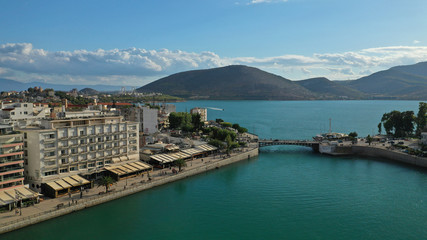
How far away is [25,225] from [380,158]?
201ft

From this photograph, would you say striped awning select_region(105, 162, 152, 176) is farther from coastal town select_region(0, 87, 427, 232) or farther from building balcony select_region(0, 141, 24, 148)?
building balcony select_region(0, 141, 24, 148)

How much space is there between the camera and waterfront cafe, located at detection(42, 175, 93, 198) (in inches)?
1398

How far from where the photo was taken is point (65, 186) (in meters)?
36.1

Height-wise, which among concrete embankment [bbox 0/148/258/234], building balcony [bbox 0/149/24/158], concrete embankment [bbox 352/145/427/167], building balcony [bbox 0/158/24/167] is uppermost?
building balcony [bbox 0/149/24/158]

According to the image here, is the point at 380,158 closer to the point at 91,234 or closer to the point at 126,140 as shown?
the point at 126,140

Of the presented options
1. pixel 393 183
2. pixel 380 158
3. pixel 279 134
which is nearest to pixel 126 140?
pixel 393 183

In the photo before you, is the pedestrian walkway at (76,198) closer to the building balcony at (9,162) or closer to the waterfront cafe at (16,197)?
the waterfront cafe at (16,197)

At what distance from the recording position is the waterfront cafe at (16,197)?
1224 inches

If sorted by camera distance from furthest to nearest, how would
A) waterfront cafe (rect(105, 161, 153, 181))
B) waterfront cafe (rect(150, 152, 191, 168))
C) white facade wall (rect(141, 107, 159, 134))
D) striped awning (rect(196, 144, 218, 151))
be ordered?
white facade wall (rect(141, 107, 159, 134)) → striped awning (rect(196, 144, 218, 151)) → waterfront cafe (rect(150, 152, 191, 168)) → waterfront cafe (rect(105, 161, 153, 181))

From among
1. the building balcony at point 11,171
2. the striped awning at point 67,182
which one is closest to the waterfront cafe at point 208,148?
the striped awning at point 67,182

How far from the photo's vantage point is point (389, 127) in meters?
82.5

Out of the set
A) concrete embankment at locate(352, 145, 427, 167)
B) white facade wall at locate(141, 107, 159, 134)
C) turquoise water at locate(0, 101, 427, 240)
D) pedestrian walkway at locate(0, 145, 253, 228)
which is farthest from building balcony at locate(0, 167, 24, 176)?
concrete embankment at locate(352, 145, 427, 167)

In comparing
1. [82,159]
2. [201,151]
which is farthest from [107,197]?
[201,151]

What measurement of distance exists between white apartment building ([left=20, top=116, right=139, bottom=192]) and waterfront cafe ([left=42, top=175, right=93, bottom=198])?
1.02 metres
